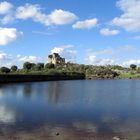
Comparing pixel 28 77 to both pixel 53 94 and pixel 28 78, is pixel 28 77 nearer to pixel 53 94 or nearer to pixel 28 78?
pixel 28 78

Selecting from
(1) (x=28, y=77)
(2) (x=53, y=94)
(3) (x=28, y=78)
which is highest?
(1) (x=28, y=77)

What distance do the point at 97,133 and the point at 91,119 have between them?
706 centimetres

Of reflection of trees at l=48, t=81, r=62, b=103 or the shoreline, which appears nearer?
reflection of trees at l=48, t=81, r=62, b=103

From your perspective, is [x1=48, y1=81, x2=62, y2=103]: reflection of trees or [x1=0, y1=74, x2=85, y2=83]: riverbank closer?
[x1=48, y1=81, x2=62, y2=103]: reflection of trees

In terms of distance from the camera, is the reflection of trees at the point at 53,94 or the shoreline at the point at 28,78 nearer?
the reflection of trees at the point at 53,94

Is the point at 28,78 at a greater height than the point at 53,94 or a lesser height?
greater

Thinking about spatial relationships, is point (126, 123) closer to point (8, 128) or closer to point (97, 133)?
point (97, 133)

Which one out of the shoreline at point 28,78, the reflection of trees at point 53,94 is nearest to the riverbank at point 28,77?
the shoreline at point 28,78

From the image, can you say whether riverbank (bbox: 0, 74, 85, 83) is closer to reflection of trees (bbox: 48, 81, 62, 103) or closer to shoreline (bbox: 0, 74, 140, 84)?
shoreline (bbox: 0, 74, 140, 84)

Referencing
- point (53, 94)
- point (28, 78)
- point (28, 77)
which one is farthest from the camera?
point (28, 77)

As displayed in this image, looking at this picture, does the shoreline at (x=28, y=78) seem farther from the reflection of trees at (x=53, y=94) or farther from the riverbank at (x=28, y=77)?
the reflection of trees at (x=53, y=94)

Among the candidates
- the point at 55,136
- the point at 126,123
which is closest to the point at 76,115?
the point at 126,123

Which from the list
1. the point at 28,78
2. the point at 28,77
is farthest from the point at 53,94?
the point at 28,77

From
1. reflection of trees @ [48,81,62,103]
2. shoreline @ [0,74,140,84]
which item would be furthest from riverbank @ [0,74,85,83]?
reflection of trees @ [48,81,62,103]
